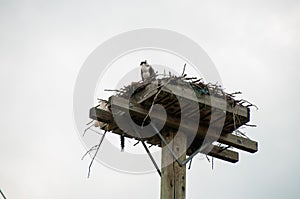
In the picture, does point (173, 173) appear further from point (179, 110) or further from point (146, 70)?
point (146, 70)

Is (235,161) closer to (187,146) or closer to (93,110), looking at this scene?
(187,146)

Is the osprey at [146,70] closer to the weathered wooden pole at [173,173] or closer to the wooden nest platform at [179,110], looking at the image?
the wooden nest platform at [179,110]

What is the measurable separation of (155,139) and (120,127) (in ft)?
1.60

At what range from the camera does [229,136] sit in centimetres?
799

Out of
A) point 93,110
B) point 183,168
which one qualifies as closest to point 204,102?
point 183,168

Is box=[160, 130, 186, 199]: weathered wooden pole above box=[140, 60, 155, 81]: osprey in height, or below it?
below

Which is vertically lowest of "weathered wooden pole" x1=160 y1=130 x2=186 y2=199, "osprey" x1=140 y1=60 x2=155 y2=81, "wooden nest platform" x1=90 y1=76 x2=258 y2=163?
"weathered wooden pole" x1=160 y1=130 x2=186 y2=199

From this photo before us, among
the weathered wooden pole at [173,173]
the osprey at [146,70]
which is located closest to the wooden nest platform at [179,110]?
the weathered wooden pole at [173,173]

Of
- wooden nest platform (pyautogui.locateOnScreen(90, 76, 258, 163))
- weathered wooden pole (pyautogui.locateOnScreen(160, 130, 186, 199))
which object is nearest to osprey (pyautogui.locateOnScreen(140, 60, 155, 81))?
wooden nest platform (pyautogui.locateOnScreen(90, 76, 258, 163))

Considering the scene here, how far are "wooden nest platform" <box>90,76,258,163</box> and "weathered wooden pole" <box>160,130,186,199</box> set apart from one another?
0.20 m

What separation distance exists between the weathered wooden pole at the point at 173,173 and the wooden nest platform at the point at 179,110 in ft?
0.66

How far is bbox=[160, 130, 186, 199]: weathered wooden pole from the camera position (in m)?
7.12

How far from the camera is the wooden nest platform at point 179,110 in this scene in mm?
7316

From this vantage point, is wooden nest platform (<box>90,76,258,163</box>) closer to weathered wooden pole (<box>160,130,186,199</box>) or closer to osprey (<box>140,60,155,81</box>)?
weathered wooden pole (<box>160,130,186,199</box>)
